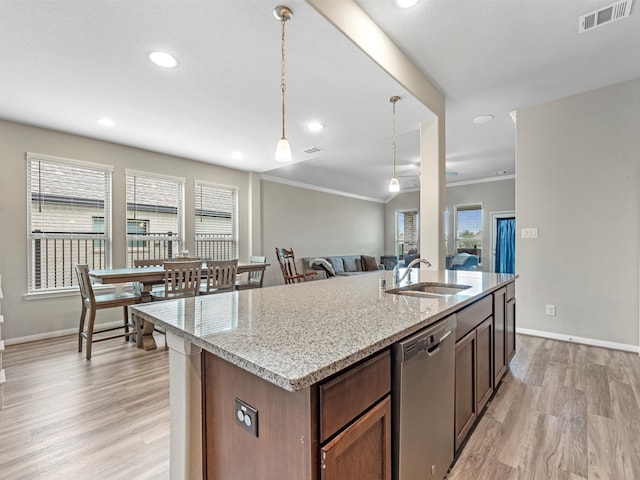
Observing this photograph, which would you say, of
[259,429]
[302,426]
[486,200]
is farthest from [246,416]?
[486,200]

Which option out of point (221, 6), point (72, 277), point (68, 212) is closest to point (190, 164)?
point (68, 212)

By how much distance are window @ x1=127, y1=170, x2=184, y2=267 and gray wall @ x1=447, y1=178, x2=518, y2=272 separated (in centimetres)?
671

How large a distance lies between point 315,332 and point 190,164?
4.94m

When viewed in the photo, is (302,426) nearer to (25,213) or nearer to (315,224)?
(25,213)

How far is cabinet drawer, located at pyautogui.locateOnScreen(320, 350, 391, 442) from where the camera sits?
0.78m

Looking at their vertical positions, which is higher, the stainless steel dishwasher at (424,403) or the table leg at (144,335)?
the stainless steel dishwasher at (424,403)

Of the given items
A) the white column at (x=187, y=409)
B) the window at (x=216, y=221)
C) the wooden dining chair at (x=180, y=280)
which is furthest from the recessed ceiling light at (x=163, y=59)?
the window at (x=216, y=221)

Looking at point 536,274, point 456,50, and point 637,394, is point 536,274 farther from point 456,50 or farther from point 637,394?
point 456,50

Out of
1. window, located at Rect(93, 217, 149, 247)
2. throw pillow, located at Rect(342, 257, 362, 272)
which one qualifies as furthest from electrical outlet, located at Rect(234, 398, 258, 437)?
throw pillow, located at Rect(342, 257, 362, 272)

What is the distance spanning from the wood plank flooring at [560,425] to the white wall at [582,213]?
23.9 inches

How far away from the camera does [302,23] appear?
195 cm

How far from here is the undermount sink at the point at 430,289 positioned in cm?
206

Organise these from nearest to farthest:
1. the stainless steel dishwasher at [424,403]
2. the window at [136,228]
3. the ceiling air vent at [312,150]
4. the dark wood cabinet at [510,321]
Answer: the stainless steel dishwasher at [424,403] < the dark wood cabinet at [510,321] < the window at [136,228] < the ceiling air vent at [312,150]

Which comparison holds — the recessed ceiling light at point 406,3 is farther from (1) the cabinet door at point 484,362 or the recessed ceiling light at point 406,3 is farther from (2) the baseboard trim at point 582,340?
(2) the baseboard trim at point 582,340
